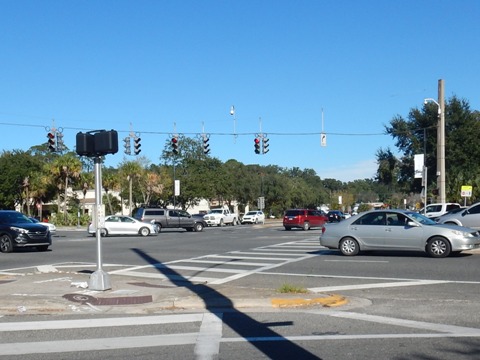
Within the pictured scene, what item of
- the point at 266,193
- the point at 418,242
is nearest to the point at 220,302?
the point at 418,242

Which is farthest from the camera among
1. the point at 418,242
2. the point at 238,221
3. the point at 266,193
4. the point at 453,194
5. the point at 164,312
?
the point at 266,193

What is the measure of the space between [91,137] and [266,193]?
91.9 m

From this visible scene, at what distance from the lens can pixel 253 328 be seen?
371 inches

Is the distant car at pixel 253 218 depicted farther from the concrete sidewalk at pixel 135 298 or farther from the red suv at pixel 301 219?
the concrete sidewalk at pixel 135 298

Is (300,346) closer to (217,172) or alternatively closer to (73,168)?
(73,168)

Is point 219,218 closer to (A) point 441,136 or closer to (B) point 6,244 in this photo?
(A) point 441,136

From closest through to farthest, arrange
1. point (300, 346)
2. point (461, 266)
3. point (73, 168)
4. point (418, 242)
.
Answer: point (300, 346) < point (461, 266) < point (418, 242) < point (73, 168)

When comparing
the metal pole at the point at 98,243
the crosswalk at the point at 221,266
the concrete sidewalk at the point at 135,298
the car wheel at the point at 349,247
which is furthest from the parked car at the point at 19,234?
the metal pole at the point at 98,243

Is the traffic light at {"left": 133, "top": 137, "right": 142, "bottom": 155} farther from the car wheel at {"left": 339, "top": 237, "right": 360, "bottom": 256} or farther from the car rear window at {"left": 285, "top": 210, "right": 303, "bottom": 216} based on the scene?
the car wheel at {"left": 339, "top": 237, "right": 360, "bottom": 256}

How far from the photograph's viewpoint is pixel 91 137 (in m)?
12.7

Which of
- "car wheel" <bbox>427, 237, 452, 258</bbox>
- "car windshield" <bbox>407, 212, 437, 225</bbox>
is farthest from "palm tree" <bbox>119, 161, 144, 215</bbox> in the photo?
"car wheel" <bbox>427, 237, 452, 258</bbox>

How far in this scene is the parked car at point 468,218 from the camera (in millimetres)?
27438

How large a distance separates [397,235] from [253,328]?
1162 cm

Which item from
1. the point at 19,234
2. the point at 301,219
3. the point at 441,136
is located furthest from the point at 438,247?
the point at 301,219
